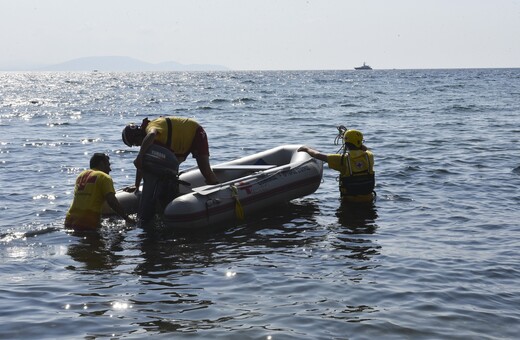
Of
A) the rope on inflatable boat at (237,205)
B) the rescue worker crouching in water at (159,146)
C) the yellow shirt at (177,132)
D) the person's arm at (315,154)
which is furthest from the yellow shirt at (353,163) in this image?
the yellow shirt at (177,132)

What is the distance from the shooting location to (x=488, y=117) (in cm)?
2814

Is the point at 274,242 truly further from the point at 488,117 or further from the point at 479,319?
the point at 488,117

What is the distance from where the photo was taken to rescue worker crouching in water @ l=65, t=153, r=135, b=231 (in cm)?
909

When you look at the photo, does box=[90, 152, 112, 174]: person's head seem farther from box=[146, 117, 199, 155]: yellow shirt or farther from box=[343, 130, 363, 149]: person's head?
box=[343, 130, 363, 149]: person's head

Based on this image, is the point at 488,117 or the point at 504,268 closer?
the point at 504,268

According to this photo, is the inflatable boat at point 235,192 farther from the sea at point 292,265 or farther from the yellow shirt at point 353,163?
the yellow shirt at point 353,163

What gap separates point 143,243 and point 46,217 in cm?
246

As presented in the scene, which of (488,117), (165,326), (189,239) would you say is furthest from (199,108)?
(165,326)

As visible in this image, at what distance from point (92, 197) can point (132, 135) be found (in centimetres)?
118

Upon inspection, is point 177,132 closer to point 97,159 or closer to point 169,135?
point 169,135

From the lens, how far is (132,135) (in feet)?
32.3

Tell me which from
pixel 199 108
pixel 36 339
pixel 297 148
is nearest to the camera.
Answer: pixel 36 339

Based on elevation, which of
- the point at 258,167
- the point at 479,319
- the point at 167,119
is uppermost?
the point at 167,119

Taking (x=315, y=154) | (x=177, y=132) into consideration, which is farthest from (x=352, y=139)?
(x=177, y=132)
